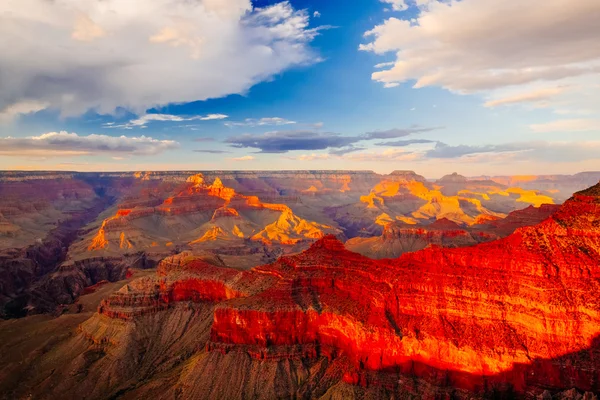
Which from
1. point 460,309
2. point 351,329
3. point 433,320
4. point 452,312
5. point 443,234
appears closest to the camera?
point 460,309

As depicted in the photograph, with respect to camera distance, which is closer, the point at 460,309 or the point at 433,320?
the point at 460,309

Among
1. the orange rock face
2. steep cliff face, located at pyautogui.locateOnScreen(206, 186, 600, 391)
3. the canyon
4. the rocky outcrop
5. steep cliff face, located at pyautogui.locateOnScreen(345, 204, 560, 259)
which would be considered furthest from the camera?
steep cliff face, located at pyautogui.locateOnScreen(345, 204, 560, 259)

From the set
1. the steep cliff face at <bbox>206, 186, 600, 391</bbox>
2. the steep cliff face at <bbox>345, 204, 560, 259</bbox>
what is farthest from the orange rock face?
the steep cliff face at <bbox>345, 204, 560, 259</bbox>

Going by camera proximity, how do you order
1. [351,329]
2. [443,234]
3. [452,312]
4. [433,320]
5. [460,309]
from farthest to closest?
1. [443,234]
2. [351,329]
3. [433,320]
4. [452,312]
5. [460,309]

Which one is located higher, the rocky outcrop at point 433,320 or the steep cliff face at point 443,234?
the rocky outcrop at point 433,320

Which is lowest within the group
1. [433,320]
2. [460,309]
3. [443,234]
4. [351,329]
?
[443,234]

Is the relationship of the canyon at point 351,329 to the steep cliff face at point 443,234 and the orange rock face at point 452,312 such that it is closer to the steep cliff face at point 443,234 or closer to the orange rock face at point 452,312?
the orange rock face at point 452,312

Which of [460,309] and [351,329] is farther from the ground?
[460,309]

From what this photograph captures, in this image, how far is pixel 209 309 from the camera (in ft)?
258

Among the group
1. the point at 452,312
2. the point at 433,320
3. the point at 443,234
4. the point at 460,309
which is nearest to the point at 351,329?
the point at 433,320

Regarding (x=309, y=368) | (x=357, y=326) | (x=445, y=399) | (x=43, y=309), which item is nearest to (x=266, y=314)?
(x=309, y=368)

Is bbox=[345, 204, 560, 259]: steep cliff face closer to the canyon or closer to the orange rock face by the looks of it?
the orange rock face

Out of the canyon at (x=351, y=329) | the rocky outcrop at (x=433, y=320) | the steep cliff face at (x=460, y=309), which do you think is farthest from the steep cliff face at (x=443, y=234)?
the canyon at (x=351, y=329)

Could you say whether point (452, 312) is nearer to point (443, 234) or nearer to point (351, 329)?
point (351, 329)
